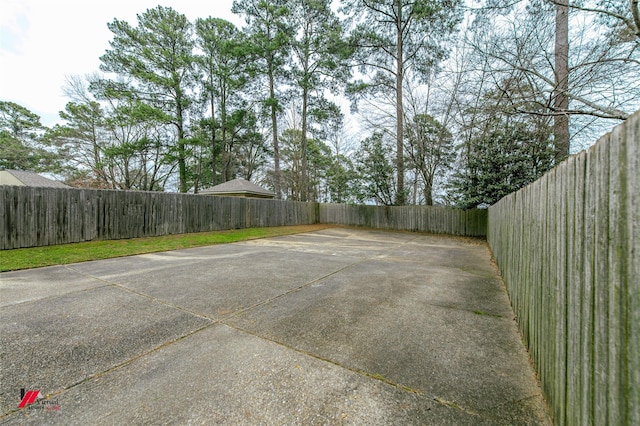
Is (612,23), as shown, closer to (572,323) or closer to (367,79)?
(572,323)

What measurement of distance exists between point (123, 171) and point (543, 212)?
69.4 ft

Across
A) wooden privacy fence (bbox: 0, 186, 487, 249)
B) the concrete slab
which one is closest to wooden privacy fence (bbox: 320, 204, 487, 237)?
wooden privacy fence (bbox: 0, 186, 487, 249)

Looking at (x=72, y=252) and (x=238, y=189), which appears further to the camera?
(x=238, y=189)

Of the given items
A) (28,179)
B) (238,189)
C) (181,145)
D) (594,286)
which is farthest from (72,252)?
(181,145)

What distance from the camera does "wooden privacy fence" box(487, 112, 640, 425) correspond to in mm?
728

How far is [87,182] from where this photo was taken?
15680 mm

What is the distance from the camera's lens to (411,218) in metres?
13.0

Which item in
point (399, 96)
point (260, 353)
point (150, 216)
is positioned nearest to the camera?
point (260, 353)

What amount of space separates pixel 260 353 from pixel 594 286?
190cm

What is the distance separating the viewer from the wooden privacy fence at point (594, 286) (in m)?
0.73

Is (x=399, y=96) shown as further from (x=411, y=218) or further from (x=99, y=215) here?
(x=99, y=215)

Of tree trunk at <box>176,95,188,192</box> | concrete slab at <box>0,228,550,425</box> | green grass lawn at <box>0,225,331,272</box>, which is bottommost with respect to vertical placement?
concrete slab at <box>0,228,550,425</box>

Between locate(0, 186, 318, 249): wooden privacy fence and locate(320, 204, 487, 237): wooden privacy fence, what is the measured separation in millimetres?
6838

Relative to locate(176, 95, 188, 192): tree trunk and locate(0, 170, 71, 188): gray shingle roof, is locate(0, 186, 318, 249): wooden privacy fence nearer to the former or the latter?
locate(0, 170, 71, 188): gray shingle roof
